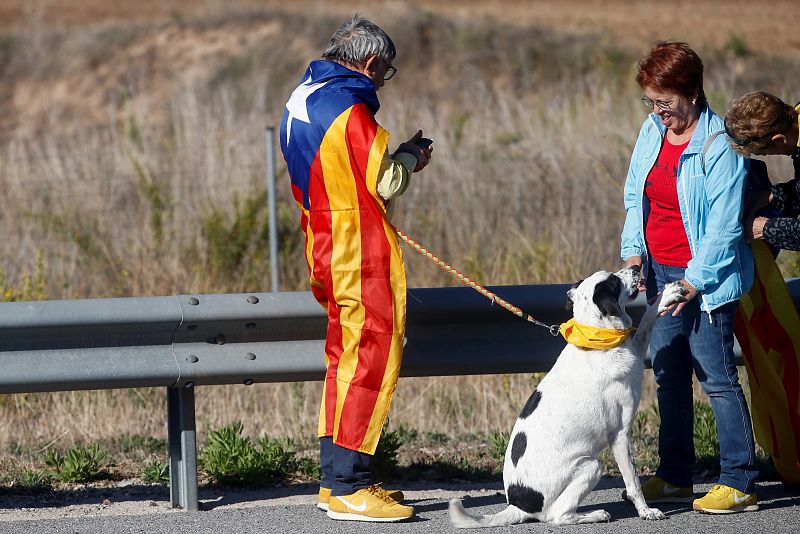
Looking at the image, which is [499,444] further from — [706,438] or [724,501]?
[724,501]

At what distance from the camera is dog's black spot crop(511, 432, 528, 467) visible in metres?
4.29

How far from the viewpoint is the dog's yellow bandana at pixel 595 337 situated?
426 centimetres

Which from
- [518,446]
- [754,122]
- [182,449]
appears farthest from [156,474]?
[754,122]

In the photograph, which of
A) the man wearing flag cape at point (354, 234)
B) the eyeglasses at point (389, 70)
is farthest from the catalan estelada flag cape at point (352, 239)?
the eyeglasses at point (389, 70)

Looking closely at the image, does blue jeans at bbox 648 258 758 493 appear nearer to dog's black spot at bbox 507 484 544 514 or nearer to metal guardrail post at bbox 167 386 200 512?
dog's black spot at bbox 507 484 544 514

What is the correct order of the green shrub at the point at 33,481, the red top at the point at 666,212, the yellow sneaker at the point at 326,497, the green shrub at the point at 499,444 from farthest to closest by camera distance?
the green shrub at the point at 499,444 < the green shrub at the point at 33,481 < the yellow sneaker at the point at 326,497 < the red top at the point at 666,212

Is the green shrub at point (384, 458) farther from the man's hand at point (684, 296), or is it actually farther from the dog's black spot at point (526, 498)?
the man's hand at point (684, 296)

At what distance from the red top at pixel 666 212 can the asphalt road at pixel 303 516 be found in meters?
1.09

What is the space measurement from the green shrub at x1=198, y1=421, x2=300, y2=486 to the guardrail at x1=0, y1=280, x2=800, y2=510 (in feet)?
1.24

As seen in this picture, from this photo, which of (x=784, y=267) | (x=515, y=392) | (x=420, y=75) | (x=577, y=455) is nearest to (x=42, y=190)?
(x=515, y=392)

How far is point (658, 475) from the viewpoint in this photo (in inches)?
186

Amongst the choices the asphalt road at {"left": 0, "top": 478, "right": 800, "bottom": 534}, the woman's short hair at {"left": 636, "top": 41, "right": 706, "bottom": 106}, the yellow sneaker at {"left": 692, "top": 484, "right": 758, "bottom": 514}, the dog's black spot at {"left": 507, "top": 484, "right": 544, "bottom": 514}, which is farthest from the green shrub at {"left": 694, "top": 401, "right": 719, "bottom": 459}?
the woman's short hair at {"left": 636, "top": 41, "right": 706, "bottom": 106}

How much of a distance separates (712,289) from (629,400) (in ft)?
1.87

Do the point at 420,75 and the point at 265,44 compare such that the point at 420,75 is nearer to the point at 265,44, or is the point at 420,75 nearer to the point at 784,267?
the point at 265,44
